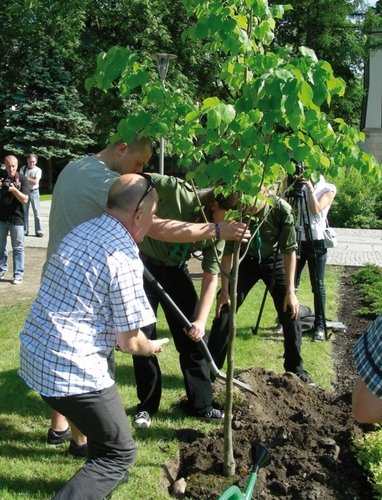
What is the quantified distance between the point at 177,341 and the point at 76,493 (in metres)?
1.74

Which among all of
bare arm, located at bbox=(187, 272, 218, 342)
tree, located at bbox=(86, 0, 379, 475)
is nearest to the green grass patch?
bare arm, located at bbox=(187, 272, 218, 342)

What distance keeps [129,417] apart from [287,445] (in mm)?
1218

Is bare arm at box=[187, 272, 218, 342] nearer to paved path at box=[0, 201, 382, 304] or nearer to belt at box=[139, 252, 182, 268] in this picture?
belt at box=[139, 252, 182, 268]

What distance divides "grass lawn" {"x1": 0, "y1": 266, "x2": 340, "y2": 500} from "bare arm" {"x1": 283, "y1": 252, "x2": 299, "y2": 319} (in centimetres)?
83

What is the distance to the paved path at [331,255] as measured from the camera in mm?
8508

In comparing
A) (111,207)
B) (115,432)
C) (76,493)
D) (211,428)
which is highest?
(111,207)

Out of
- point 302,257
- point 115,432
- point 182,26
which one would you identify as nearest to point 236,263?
point 115,432

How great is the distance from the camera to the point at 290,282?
4.71m

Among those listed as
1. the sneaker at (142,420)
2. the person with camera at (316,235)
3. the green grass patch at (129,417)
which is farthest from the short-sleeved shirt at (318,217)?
the sneaker at (142,420)

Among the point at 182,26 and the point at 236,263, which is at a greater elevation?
the point at 182,26

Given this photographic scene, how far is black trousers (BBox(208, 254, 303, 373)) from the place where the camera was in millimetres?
4699

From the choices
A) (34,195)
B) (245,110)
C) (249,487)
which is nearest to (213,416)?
(249,487)

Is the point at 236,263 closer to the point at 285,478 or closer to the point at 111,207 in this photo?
the point at 111,207

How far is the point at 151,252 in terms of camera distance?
13.5 feet
